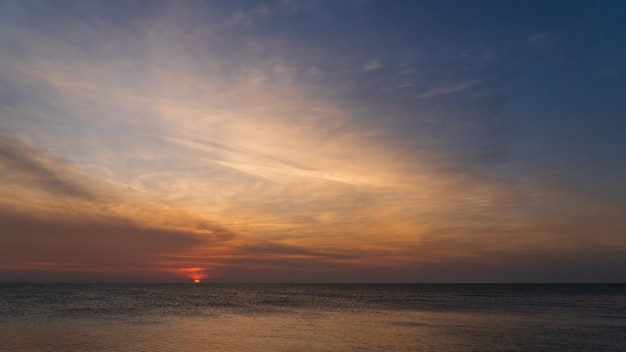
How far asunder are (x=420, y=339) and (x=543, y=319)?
99.2 ft

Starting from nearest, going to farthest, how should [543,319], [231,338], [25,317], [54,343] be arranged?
[54,343]
[231,338]
[25,317]
[543,319]

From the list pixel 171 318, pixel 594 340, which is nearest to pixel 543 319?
pixel 594 340

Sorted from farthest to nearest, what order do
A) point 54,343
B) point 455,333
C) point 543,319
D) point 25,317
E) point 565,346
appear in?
point 543,319, point 25,317, point 455,333, point 565,346, point 54,343

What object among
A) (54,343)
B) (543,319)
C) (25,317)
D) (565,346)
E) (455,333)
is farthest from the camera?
(543,319)

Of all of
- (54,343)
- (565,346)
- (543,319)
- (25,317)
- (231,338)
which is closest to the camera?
(54,343)

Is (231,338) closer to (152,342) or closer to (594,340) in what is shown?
(152,342)

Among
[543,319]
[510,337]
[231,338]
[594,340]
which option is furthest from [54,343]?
[543,319]

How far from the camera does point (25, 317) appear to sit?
5784 cm

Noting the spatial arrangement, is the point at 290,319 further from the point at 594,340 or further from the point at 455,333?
the point at 594,340

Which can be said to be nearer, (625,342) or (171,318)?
(625,342)

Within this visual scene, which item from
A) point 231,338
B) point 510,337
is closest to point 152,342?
point 231,338

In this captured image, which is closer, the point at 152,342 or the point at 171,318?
the point at 152,342

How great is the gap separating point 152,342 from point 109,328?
36.9 feet

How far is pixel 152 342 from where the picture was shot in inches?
1542
